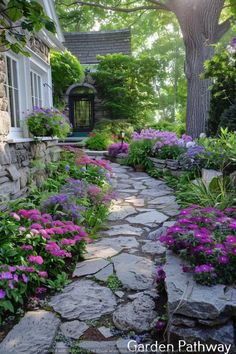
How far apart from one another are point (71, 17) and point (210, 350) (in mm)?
19423

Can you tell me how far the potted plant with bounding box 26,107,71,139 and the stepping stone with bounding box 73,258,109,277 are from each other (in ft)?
7.46

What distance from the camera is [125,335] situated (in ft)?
6.46

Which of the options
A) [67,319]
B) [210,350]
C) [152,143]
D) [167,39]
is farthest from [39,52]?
[167,39]

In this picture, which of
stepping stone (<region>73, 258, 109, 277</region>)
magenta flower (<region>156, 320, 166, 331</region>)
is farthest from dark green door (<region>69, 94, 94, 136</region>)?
magenta flower (<region>156, 320, 166, 331</region>)

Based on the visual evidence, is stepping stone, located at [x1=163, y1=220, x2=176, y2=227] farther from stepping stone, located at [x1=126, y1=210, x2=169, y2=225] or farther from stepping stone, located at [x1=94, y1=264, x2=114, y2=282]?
stepping stone, located at [x1=94, y1=264, x2=114, y2=282]

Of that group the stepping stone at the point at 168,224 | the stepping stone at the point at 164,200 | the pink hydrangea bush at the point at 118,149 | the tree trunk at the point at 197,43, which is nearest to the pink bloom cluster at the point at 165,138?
the pink hydrangea bush at the point at 118,149

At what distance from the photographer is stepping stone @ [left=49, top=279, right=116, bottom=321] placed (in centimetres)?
218

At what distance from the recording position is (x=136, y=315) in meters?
2.12

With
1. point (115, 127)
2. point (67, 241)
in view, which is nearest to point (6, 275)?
point (67, 241)

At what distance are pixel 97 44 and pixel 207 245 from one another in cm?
1448

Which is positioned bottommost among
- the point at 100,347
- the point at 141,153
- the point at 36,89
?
the point at 100,347

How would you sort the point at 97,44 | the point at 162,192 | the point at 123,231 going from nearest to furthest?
the point at 123,231 → the point at 162,192 → the point at 97,44

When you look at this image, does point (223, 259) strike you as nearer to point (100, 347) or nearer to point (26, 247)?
point (100, 347)

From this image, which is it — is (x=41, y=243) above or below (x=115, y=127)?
below
